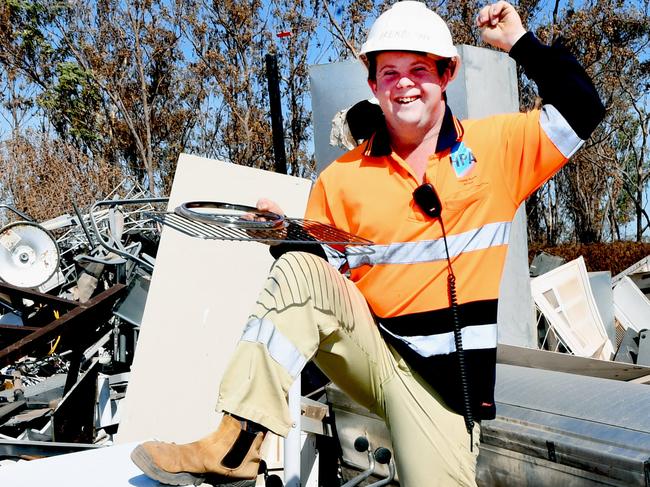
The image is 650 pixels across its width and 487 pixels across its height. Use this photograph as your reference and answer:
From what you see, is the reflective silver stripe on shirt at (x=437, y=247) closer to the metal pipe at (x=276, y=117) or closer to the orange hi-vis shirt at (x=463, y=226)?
the orange hi-vis shirt at (x=463, y=226)

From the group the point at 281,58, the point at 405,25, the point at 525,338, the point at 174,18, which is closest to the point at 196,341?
the point at 525,338

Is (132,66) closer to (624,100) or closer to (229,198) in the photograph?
(624,100)

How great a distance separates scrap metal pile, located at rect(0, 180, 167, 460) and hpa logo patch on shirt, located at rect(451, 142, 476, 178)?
6.79ft

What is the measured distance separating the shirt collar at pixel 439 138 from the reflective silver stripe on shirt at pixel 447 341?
0.52m

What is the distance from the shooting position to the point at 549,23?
1588 cm

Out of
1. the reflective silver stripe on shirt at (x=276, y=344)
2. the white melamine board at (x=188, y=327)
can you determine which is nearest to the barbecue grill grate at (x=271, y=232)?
the reflective silver stripe on shirt at (x=276, y=344)

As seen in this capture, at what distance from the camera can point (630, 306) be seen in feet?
17.8

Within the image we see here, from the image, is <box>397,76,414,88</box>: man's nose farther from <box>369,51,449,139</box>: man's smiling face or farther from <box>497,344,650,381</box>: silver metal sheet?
<box>497,344,650,381</box>: silver metal sheet

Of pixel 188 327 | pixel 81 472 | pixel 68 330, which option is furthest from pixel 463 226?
pixel 68 330

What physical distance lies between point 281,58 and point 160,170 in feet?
15.0

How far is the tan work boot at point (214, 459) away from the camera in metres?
1.59

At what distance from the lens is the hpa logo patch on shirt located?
198 centimetres

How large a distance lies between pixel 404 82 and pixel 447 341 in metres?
0.74

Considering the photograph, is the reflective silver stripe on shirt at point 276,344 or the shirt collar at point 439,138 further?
the shirt collar at point 439,138
